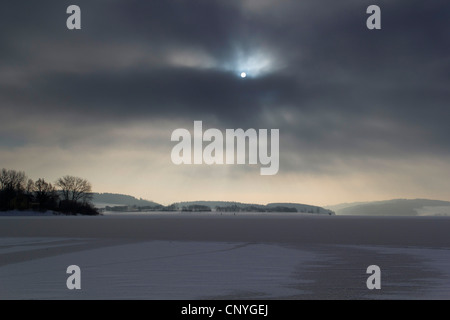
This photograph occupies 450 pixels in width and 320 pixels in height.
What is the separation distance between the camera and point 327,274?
21562 mm

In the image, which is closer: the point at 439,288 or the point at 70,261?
the point at 439,288

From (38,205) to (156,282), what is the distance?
192737 millimetres

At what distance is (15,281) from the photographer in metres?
19.0
